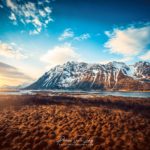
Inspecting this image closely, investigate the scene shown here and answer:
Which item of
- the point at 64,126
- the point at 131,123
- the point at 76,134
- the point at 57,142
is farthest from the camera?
the point at 131,123

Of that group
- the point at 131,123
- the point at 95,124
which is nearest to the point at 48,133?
the point at 95,124

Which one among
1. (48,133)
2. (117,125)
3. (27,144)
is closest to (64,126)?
(48,133)

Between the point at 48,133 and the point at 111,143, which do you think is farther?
the point at 48,133

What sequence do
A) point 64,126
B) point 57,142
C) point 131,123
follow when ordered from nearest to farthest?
point 57,142 → point 64,126 → point 131,123

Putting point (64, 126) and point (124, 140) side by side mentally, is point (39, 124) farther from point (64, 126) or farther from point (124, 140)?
point (124, 140)

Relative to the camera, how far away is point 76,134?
14219 millimetres

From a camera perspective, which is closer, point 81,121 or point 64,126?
point 64,126

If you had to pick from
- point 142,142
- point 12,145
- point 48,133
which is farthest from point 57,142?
point 142,142

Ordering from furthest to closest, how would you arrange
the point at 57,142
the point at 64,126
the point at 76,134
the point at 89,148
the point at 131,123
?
1. the point at 131,123
2. the point at 64,126
3. the point at 76,134
4. the point at 57,142
5. the point at 89,148

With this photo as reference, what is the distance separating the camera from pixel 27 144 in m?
12.1

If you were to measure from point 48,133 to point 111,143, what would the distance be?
6.03 metres

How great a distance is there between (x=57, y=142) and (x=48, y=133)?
2.11 m

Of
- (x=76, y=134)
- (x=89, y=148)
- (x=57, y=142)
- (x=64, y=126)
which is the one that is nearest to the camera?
(x=89, y=148)

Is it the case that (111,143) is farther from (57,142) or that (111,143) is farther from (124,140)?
(57,142)
